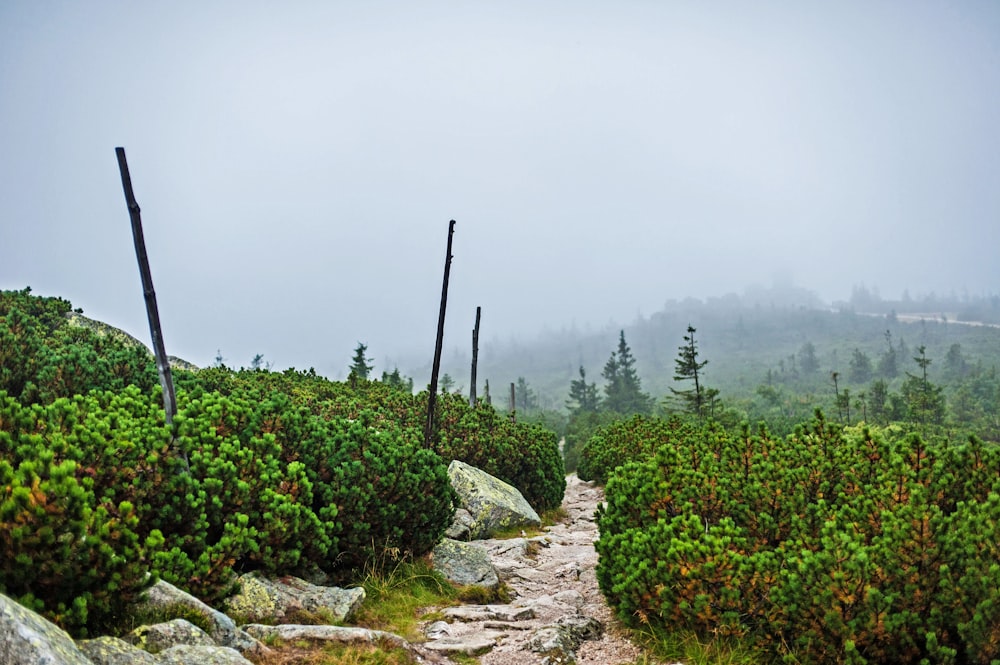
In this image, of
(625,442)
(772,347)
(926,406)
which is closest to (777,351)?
(772,347)

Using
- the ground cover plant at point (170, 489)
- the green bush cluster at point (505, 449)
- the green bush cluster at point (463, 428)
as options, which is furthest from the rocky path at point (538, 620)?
the green bush cluster at point (463, 428)

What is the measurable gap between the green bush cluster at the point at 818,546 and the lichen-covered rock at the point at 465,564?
234 centimetres

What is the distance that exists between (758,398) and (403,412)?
204ft

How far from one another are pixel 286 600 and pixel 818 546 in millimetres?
5446

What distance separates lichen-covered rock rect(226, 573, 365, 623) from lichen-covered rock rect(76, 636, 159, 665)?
1.91 m

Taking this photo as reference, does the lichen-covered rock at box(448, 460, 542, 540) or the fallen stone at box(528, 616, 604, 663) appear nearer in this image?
the fallen stone at box(528, 616, 604, 663)

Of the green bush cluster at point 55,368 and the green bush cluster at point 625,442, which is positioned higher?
the green bush cluster at point 55,368

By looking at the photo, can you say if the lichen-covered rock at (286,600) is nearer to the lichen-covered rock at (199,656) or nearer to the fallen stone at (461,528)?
the lichen-covered rock at (199,656)

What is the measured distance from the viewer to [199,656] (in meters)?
4.27

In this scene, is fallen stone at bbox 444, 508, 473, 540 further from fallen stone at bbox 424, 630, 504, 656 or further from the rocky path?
fallen stone at bbox 424, 630, 504, 656

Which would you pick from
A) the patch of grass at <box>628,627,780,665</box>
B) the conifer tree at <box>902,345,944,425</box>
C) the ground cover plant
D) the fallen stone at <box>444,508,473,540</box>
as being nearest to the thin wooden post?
the ground cover plant

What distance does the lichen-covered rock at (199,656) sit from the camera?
4.13 m

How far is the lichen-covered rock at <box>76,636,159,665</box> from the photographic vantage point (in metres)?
3.89

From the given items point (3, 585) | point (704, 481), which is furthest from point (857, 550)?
point (3, 585)
